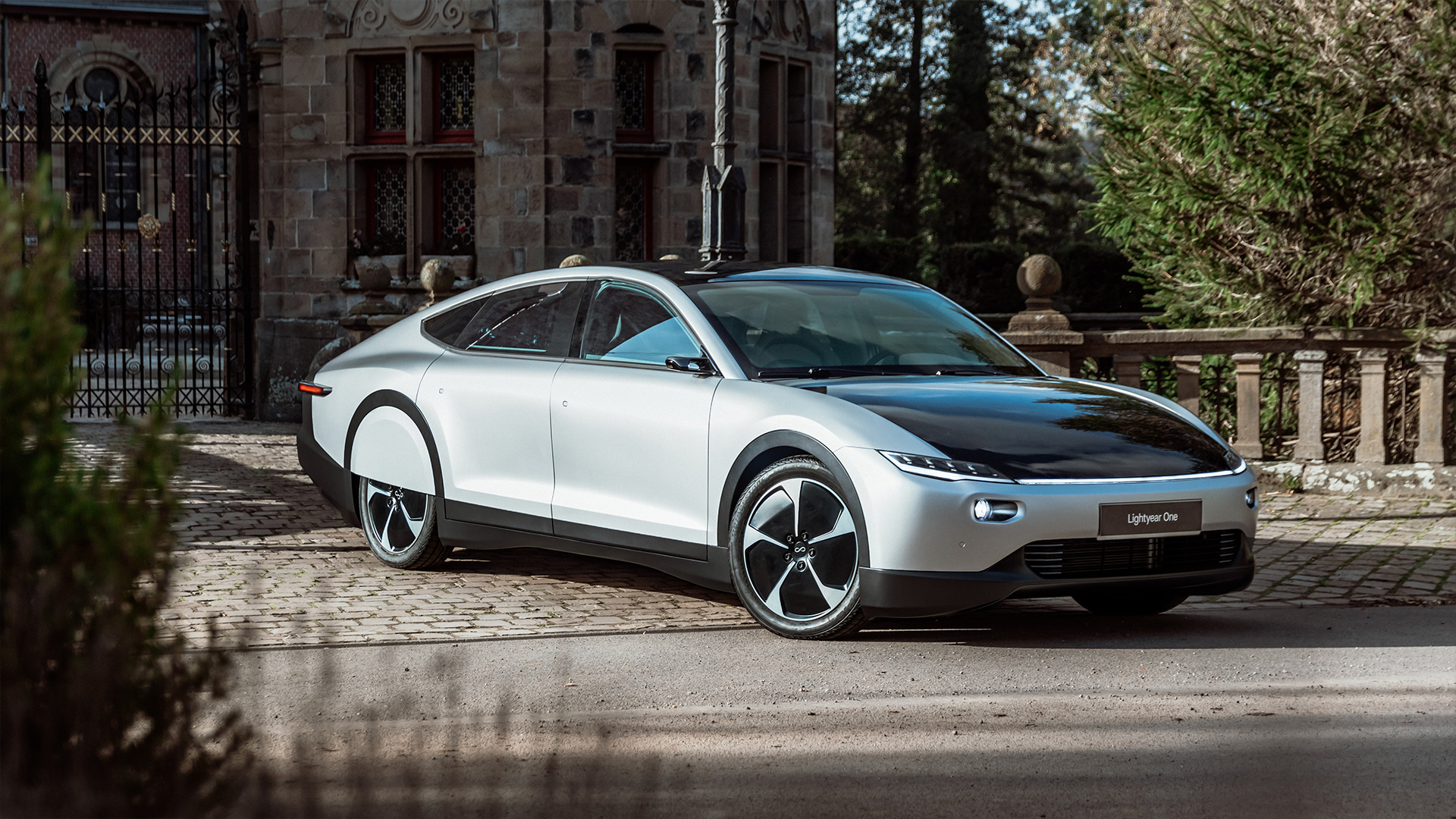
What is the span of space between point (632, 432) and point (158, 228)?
11.6 m

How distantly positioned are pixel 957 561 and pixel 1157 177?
754cm

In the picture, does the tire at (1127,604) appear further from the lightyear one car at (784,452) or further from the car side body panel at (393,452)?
the car side body panel at (393,452)

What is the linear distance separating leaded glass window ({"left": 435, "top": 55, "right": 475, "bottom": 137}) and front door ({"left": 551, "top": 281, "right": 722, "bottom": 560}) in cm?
988

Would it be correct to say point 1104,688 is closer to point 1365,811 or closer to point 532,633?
point 1365,811

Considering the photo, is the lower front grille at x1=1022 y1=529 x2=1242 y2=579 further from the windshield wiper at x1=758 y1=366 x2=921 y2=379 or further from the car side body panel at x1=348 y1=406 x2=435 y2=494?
the car side body panel at x1=348 y1=406 x2=435 y2=494

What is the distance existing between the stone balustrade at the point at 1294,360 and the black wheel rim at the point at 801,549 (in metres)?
6.10

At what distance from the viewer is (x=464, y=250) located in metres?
16.9

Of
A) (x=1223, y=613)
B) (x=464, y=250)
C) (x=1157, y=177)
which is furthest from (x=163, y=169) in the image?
(x=1223, y=613)

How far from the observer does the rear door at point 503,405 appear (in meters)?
7.36

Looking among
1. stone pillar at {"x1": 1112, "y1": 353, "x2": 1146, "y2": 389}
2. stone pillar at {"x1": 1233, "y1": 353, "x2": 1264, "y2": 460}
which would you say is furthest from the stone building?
stone pillar at {"x1": 1233, "y1": 353, "x2": 1264, "y2": 460}

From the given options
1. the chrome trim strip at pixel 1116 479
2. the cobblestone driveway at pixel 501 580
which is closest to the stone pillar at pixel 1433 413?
the cobblestone driveway at pixel 501 580

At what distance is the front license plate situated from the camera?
19.7ft

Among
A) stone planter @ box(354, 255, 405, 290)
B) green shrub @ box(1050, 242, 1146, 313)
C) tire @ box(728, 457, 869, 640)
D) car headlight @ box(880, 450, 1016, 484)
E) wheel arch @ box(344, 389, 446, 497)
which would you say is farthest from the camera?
green shrub @ box(1050, 242, 1146, 313)

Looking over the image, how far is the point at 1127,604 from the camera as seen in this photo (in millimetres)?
6996
